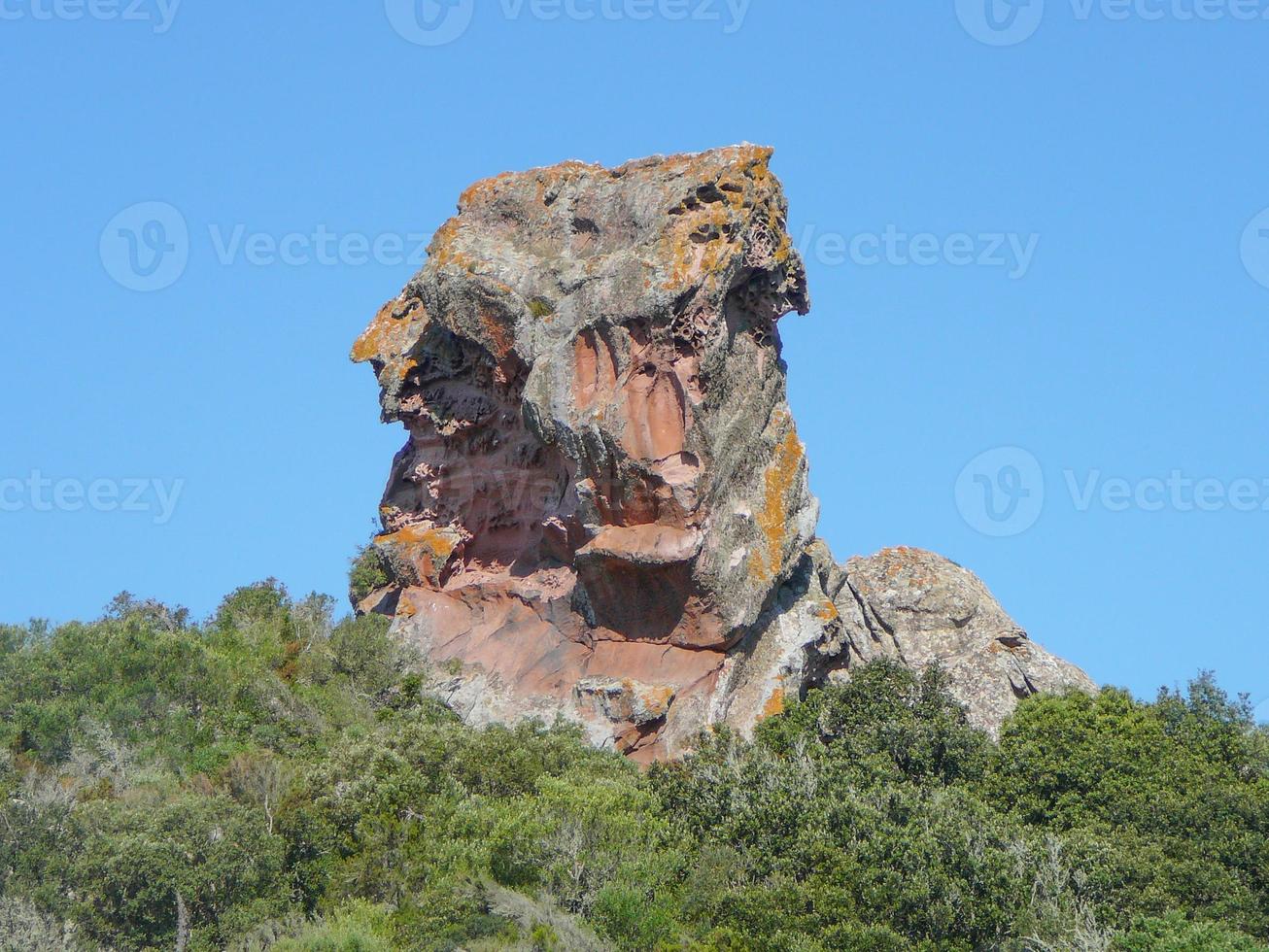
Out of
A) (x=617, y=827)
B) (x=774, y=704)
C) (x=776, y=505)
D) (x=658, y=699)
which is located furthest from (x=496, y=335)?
(x=617, y=827)

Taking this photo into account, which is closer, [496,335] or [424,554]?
[496,335]

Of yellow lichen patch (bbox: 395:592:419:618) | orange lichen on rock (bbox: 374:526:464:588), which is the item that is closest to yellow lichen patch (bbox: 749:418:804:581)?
orange lichen on rock (bbox: 374:526:464:588)

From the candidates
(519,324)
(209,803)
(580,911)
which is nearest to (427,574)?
(519,324)

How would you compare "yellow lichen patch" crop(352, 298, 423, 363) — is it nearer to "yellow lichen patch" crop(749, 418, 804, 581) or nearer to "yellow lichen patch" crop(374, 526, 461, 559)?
"yellow lichen patch" crop(374, 526, 461, 559)

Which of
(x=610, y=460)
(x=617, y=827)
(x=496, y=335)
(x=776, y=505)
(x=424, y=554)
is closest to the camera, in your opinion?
(x=617, y=827)

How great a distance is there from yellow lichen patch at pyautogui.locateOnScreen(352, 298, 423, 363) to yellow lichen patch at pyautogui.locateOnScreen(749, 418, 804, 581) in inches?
309

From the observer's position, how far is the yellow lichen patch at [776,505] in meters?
40.8

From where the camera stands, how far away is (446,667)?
43.0 m

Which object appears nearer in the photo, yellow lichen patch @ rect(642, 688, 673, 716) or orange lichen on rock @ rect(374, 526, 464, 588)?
yellow lichen patch @ rect(642, 688, 673, 716)

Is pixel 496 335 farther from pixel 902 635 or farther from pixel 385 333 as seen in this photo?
pixel 902 635

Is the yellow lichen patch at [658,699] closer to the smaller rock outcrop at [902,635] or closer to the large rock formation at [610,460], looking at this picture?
the large rock formation at [610,460]

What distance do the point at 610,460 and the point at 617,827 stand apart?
25.1ft

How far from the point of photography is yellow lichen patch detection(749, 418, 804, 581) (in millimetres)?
40750

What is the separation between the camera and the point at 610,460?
131ft
